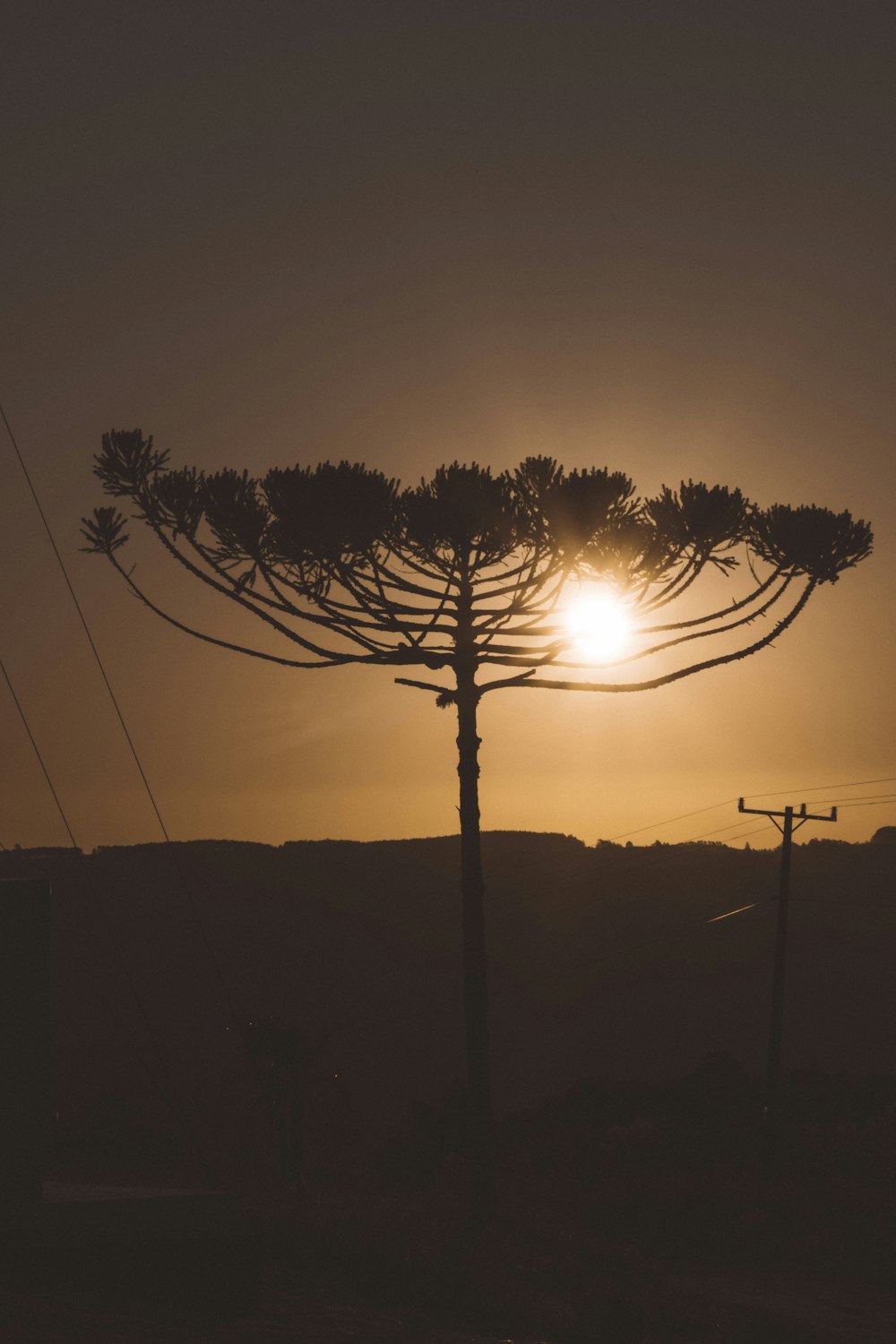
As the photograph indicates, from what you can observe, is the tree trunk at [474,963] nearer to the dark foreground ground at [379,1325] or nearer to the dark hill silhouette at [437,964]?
the dark foreground ground at [379,1325]

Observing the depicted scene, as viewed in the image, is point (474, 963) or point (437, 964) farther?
point (437, 964)

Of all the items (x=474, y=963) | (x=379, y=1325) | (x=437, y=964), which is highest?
(x=474, y=963)

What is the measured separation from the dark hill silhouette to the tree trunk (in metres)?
28.1

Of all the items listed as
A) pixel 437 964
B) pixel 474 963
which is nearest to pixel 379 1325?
pixel 474 963

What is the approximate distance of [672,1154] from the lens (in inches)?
1267

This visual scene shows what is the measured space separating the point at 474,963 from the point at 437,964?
2941 inches

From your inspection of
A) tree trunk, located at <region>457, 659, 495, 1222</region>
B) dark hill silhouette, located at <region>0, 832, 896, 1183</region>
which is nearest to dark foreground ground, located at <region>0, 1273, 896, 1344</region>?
tree trunk, located at <region>457, 659, 495, 1222</region>

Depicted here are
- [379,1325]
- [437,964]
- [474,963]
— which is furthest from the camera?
[437,964]

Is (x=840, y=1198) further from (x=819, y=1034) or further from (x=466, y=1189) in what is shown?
(x=819, y=1034)

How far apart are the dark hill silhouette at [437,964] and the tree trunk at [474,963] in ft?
92.2

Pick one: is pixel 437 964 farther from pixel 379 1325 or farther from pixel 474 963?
pixel 379 1325

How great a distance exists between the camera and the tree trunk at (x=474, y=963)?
18.8m

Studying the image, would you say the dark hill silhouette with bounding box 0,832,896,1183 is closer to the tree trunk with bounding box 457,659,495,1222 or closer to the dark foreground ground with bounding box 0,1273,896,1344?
the tree trunk with bounding box 457,659,495,1222

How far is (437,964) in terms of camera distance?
91750 mm
